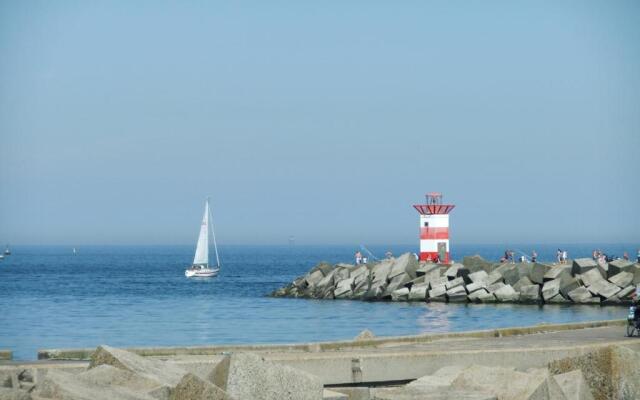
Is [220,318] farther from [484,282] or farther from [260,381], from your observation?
[260,381]

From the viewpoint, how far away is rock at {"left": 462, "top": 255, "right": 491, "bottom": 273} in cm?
4856

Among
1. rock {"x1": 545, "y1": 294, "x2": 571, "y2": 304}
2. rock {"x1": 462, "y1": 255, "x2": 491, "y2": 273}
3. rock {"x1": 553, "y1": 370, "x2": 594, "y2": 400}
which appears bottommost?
rock {"x1": 545, "y1": 294, "x2": 571, "y2": 304}

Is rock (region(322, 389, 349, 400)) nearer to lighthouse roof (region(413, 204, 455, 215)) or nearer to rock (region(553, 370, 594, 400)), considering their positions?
rock (region(553, 370, 594, 400))

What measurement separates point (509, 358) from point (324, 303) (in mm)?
37833

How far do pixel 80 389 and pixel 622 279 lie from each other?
1429 inches

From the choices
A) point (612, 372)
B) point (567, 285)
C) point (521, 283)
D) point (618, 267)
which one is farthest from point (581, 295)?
point (612, 372)

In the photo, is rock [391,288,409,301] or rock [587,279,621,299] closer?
rock [587,279,621,299]

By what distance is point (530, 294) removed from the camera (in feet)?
147

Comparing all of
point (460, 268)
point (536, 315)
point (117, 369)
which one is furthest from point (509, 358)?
point (460, 268)

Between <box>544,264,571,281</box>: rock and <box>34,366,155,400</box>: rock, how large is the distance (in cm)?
3647

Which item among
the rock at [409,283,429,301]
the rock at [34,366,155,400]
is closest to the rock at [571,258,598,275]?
the rock at [409,283,429,301]

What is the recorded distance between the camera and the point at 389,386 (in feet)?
42.5

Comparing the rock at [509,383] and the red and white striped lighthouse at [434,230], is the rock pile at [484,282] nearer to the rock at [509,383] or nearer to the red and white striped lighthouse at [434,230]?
the red and white striped lighthouse at [434,230]

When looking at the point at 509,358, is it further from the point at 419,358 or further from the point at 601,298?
the point at 601,298
